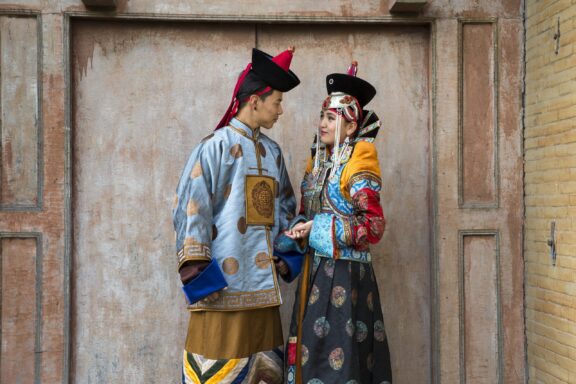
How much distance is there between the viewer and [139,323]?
411 centimetres

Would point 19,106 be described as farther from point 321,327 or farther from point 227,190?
point 321,327

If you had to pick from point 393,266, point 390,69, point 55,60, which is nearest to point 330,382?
point 393,266

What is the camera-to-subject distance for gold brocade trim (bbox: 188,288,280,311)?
3145 mm

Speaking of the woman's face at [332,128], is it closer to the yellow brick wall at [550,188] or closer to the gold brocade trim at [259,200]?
the gold brocade trim at [259,200]

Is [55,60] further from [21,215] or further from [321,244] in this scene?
[321,244]

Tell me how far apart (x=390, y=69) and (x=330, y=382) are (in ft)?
6.78

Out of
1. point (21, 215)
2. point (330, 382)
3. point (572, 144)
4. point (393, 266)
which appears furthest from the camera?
point (393, 266)

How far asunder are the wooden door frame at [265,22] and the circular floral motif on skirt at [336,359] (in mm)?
1125

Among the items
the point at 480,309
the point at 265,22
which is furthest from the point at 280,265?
the point at 265,22

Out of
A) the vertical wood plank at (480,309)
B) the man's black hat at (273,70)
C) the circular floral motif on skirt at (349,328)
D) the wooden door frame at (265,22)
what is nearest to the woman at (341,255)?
the circular floral motif on skirt at (349,328)

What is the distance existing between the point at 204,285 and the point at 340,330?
27.4 inches

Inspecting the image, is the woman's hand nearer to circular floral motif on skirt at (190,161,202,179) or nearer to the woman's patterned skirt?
the woman's patterned skirt

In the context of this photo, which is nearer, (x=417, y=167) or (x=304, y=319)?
(x=304, y=319)

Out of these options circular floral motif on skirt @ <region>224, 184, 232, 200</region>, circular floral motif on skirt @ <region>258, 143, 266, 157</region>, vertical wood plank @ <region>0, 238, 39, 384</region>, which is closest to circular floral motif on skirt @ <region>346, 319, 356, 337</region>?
circular floral motif on skirt @ <region>224, 184, 232, 200</region>
